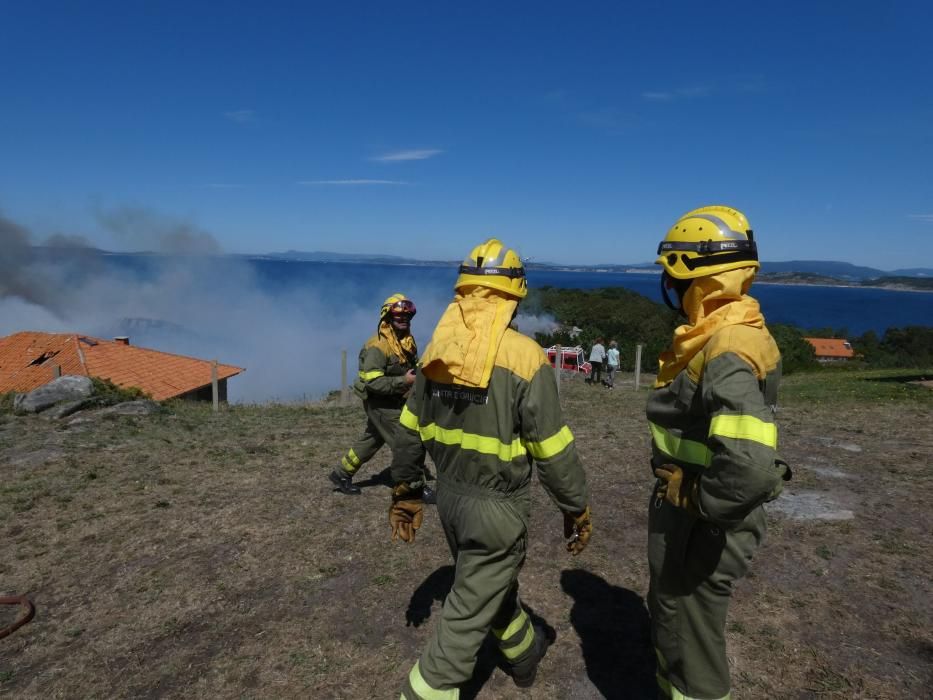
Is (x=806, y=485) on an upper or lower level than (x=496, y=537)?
lower

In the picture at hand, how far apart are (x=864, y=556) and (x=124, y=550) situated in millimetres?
6299

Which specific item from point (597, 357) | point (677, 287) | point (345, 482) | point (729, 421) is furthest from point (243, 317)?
point (729, 421)

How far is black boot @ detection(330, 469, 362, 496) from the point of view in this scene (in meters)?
6.41

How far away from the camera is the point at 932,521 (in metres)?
5.39

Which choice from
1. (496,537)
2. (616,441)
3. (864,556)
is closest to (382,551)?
(496,537)

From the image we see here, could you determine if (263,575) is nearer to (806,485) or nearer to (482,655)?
(482,655)

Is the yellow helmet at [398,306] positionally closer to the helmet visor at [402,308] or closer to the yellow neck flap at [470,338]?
the helmet visor at [402,308]

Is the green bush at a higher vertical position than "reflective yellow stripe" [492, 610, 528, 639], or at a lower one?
lower

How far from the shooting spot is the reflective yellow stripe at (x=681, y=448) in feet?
7.92

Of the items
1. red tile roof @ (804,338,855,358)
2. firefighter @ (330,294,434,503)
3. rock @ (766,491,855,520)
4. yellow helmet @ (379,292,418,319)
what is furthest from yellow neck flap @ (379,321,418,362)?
red tile roof @ (804,338,855,358)

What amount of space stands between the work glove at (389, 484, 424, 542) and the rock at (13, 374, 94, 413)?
Answer: 9902 millimetres

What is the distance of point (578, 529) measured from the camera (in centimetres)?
298

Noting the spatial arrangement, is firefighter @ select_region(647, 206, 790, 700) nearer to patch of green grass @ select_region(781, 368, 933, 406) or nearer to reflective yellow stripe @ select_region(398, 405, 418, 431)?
reflective yellow stripe @ select_region(398, 405, 418, 431)

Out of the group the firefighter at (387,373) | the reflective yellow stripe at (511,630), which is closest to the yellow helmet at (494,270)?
the reflective yellow stripe at (511,630)
